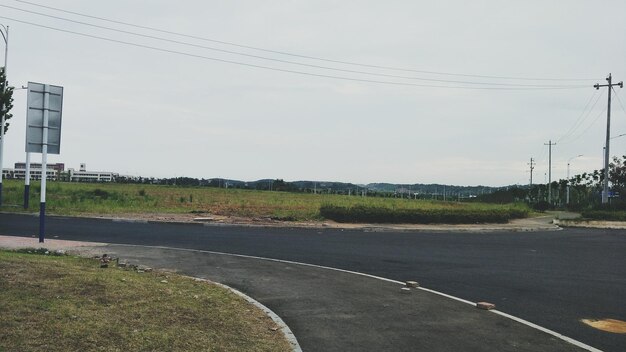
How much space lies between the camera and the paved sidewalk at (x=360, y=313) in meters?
6.02

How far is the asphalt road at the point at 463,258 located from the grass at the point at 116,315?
4.30 meters

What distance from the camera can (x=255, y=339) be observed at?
5.76 meters

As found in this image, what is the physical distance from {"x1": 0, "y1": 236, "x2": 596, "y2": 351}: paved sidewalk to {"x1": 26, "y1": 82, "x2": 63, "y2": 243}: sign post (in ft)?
10.7

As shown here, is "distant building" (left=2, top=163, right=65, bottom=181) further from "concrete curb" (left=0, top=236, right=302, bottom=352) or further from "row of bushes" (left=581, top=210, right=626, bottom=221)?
"concrete curb" (left=0, top=236, right=302, bottom=352)

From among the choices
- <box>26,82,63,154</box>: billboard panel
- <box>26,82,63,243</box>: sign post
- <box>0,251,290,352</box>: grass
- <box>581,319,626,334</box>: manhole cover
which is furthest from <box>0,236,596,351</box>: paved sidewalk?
<box>26,82,63,154</box>: billboard panel

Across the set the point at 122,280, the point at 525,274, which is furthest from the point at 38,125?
the point at 525,274

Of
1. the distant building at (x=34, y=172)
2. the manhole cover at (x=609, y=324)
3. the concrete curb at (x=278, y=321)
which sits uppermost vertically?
the distant building at (x=34, y=172)

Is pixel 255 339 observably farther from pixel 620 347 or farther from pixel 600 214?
pixel 600 214

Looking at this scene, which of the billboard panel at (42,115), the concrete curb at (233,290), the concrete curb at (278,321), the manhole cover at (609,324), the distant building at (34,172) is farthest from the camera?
the distant building at (34,172)

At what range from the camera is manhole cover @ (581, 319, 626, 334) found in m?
6.77

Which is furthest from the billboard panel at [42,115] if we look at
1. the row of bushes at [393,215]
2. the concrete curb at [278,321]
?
the row of bushes at [393,215]

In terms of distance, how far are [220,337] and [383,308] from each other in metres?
3.08

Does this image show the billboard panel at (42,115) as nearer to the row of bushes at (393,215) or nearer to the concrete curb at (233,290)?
the concrete curb at (233,290)

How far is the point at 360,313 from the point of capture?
744 cm
